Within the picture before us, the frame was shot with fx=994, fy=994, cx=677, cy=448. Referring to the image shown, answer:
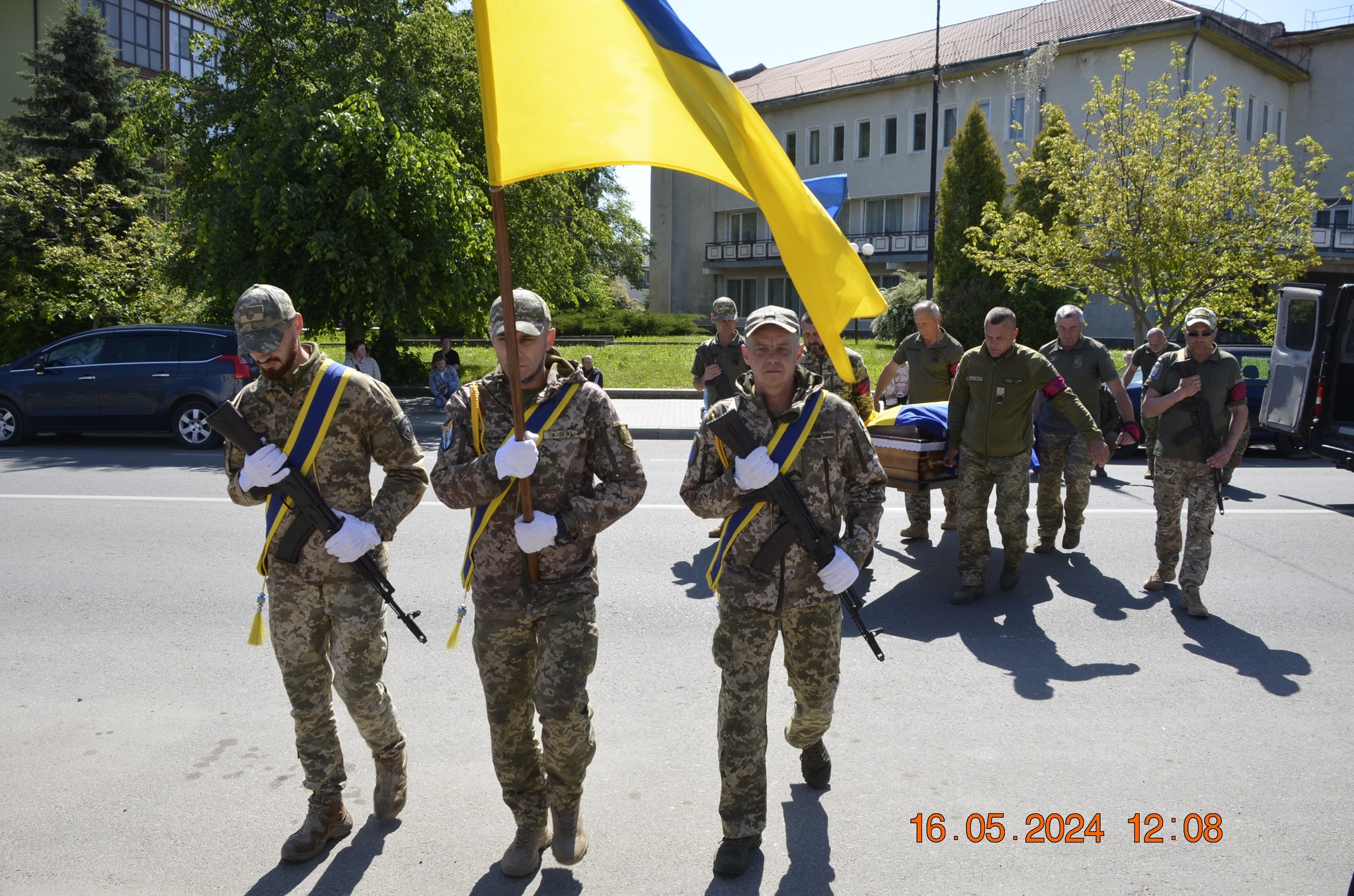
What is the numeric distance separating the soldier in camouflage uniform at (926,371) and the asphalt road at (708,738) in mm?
387

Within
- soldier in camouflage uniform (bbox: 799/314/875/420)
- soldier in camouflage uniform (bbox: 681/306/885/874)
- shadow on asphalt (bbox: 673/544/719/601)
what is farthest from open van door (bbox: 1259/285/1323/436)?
soldier in camouflage uniform (bbox: 681/306/885/874)

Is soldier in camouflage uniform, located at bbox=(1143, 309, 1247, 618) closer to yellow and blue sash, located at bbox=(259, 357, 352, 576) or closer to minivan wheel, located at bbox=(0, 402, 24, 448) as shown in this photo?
yellow and blue sash, located at bbox=(259, 357, 352, 576)

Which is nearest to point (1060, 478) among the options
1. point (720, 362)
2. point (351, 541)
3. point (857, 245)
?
point (720, 362)

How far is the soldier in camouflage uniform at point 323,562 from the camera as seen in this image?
11.9 feet

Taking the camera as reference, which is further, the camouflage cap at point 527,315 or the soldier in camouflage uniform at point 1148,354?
the soldier in camouflage uniform at point 1148,354

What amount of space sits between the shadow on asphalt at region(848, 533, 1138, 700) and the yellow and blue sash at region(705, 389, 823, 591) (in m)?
2.31

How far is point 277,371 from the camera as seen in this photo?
370cm

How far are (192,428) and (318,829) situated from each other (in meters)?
11.7

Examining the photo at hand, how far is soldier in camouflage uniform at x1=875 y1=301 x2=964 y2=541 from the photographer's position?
823 centimetres

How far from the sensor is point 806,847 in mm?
3713

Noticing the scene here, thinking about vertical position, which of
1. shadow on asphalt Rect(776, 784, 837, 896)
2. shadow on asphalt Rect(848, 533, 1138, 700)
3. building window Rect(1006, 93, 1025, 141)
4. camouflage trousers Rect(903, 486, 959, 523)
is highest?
building window Rect(1006, 93, 1025, 141)

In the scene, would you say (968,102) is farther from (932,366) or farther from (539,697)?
(539,697)

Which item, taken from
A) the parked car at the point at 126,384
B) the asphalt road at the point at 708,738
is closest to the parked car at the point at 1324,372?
the asphalt road at the point at 708,738

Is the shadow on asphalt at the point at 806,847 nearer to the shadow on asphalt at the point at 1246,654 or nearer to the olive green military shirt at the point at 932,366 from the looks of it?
the shadow on asphalt at the point at 1246,654
